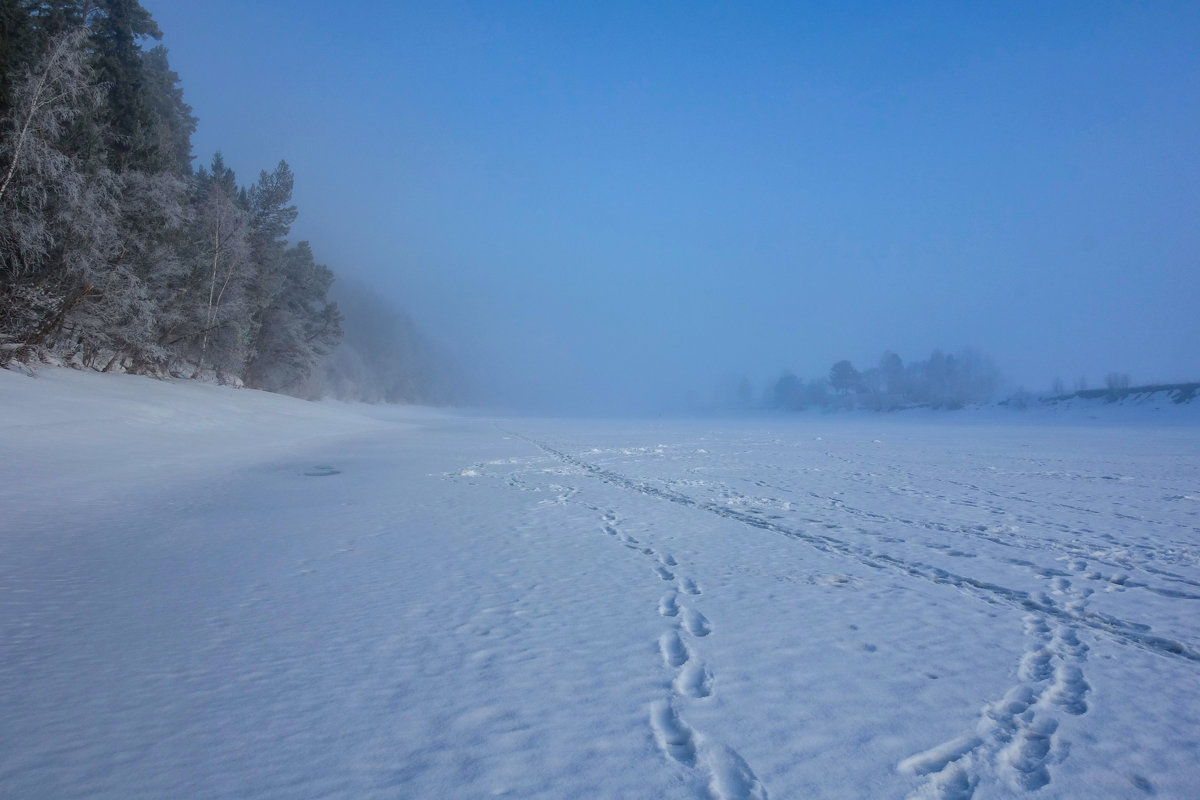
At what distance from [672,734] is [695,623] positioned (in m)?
1.83

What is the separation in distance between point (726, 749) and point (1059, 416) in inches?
2997

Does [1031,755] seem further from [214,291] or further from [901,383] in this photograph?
[901,383]

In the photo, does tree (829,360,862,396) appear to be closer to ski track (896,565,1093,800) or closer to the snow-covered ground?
the snow-covered ground

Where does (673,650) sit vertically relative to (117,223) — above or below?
below

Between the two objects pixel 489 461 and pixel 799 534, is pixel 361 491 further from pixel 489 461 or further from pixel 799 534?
pixel 799 534

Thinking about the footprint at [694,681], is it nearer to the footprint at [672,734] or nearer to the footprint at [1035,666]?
the footprint at [672,734]

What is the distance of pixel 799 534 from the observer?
343 inches

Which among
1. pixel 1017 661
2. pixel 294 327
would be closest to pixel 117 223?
pixel 294 327

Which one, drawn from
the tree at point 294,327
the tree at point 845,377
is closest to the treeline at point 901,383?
the tree at point 845,377

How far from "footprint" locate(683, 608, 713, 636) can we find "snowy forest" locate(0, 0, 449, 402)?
72.6 ft

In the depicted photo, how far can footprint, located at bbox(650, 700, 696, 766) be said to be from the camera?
3051 mm

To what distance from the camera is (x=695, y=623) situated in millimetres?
5012

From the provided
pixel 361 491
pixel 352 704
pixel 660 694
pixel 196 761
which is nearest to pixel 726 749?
pixel 660 694

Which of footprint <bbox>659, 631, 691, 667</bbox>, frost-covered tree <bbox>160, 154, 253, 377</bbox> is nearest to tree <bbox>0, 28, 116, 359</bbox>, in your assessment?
frost-covered tree <bbox>160, 154, 253, 377</bbox>
